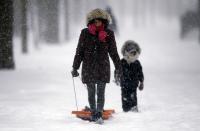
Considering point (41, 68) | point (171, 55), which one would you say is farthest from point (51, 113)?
point (171, 55)

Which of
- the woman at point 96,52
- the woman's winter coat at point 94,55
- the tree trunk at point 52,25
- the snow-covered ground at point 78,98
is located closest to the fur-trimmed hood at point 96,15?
the woman at point 96,52

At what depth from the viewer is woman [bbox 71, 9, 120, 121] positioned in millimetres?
8180

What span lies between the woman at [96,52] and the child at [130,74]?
3.57ft

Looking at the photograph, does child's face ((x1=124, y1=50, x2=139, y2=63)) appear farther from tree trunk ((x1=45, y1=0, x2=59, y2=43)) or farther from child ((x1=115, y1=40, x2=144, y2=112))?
tree trunk ((x1=45, y1=0, x2=59, y2=43))

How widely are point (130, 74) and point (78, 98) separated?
2754mm

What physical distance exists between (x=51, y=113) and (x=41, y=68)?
8.06 metres

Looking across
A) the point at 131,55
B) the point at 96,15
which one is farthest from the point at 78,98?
the point at 96,15

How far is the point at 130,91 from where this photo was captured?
384 inches

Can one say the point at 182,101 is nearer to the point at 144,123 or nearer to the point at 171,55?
the point at 144,123

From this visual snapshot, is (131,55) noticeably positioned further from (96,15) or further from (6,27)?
(6,27)

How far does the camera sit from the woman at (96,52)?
818 cm

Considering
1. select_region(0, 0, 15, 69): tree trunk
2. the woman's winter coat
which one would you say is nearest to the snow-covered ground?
select_region(0, 0, 15, 69): tree trunk

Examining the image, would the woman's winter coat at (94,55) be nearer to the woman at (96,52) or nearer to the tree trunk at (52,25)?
the woman at (96,52)

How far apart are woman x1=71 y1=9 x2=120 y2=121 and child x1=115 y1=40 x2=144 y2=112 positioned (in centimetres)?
109
